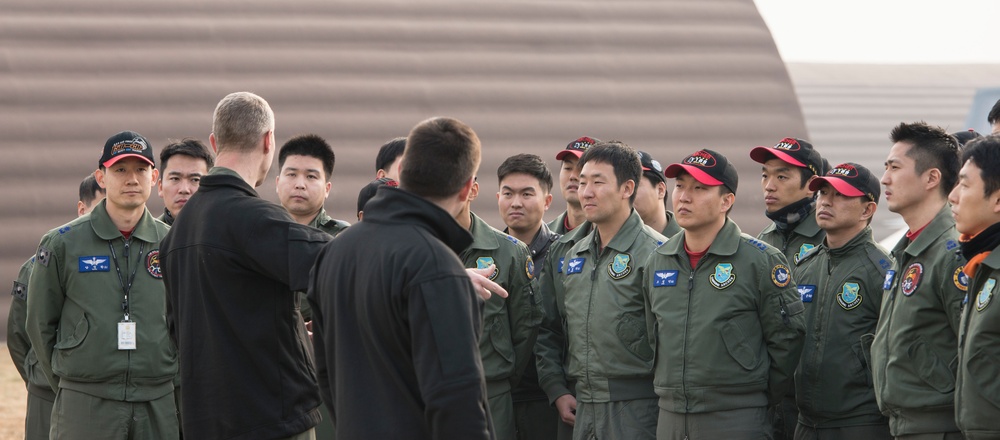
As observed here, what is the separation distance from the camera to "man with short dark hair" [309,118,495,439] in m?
2.53

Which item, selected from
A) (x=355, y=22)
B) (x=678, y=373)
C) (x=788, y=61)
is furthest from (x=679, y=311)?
(x=788, y=61)

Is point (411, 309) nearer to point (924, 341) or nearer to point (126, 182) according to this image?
point (924, 341)

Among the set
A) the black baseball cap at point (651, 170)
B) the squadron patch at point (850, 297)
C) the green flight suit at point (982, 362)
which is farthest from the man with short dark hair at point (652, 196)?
the green flight suit at point (982, 362)

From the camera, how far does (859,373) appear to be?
14.0 ft

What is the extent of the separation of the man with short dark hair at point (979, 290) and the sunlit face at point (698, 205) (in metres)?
1.07

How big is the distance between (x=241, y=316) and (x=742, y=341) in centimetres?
201

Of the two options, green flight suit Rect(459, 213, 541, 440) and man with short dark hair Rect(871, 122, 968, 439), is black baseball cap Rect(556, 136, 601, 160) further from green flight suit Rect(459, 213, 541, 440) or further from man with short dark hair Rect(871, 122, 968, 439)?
man with short dark hair Rect(871, 122, 968, 439)

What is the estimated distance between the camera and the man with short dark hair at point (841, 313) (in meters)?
4.28

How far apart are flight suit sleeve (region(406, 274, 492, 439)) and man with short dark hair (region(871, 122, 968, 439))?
1.88 meters

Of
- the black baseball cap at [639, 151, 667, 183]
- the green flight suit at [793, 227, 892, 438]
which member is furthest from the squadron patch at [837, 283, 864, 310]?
the black baseball cap at [639, 151, 667, 183]

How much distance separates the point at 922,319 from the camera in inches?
147

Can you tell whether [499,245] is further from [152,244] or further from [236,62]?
[236,62]

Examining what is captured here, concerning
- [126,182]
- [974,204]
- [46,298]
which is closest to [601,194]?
[974,204]

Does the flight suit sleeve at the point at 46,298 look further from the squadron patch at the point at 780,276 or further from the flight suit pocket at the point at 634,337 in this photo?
the squadron patch at the point at 780,276
